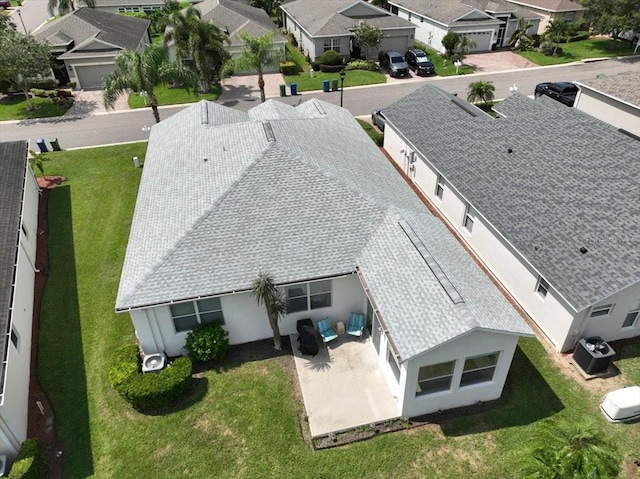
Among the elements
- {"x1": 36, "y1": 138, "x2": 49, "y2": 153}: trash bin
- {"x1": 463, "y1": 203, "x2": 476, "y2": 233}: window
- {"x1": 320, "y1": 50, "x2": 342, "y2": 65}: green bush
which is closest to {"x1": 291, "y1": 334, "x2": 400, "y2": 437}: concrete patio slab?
{"x1": 463, "y1": 203, "x2": 476, "y2": 233}: window

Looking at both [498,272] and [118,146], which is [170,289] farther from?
[118,146]

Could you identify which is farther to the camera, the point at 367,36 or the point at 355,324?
the point at 367,36

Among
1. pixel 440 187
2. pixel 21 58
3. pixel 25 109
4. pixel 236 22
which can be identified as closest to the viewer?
pixel 440 187

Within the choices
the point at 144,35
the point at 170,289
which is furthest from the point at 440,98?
the point at 144,35

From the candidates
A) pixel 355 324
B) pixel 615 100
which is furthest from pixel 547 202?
pixel 615 100

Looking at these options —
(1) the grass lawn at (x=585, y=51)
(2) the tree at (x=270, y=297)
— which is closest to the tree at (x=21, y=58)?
(2) the tree at (x=270, y=297)

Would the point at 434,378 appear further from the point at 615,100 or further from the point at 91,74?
the point at 91,74
